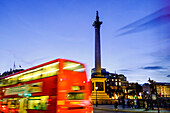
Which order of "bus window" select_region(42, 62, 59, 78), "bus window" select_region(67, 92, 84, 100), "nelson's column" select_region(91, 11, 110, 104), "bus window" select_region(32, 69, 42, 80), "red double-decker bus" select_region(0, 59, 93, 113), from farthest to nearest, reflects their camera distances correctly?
"nelson's column" select_region(91, 11, 110, 104) < "bus window" select_region(32, 69, 42, 80) < "bus window" select_region(42, 62, 59, 78) < "bus window" select_region(67, 92, 84, 100) < "red double-decker bus" select_region(0, 59, 93, 113)

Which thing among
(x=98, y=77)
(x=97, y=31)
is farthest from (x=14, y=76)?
(x=97, y=31)

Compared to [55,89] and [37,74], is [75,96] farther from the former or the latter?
[37,74]

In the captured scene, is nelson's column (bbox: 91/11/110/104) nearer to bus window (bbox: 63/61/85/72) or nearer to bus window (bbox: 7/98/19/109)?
bus window (bbox: 7/98/19/109)

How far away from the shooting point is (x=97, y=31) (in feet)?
154

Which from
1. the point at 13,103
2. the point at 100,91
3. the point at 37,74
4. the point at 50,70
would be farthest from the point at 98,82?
the point at 50,70

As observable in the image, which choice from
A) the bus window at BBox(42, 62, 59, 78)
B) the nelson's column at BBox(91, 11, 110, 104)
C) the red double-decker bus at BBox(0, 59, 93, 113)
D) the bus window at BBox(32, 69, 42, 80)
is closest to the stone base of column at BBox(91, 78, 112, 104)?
the nelson's column at BBox(91, 11, 110, 104)

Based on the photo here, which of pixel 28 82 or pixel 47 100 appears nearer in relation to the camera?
pixel 47 100

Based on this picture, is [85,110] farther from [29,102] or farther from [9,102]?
[9,102]

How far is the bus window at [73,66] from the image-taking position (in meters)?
10.1

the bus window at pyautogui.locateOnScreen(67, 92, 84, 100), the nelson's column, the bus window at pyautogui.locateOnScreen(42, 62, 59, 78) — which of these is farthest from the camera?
the nelson's column

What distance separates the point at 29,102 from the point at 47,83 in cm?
282

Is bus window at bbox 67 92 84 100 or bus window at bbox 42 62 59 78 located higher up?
bus window at bbox 42 62 59 78

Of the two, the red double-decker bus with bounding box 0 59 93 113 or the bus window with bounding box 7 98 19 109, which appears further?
the bus window with bounding box 7 98 19 109

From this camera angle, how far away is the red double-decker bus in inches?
371
